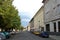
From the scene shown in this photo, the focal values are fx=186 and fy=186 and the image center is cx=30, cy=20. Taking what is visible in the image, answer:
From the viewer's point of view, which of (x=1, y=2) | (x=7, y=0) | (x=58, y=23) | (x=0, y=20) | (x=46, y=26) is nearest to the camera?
(x=1, y=2)

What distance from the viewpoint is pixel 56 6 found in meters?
65.3

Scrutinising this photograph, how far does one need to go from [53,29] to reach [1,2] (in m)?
41.1

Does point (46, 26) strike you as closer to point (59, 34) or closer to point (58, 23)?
point (58, 23)

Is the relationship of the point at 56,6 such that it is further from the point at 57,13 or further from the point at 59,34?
the point at 59,34

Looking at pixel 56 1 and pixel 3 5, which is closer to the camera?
pixel 3 5

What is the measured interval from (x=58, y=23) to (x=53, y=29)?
9361 mm

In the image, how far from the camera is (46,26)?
288 feet

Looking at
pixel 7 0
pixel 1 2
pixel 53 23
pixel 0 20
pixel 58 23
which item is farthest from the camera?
pixel 53 23

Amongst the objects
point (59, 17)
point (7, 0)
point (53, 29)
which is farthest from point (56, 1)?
point (7, 0)

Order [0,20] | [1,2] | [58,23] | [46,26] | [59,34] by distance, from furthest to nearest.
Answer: [46,26], [58,23], [59,34], [0,20], [1,2]

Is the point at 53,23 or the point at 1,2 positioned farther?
the point at 53,23

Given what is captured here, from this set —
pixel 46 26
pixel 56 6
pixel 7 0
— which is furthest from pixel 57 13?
pixel 7 0

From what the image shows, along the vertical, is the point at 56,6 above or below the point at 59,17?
above

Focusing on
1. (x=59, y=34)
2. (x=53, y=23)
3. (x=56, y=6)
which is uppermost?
(x=56, y=6)
